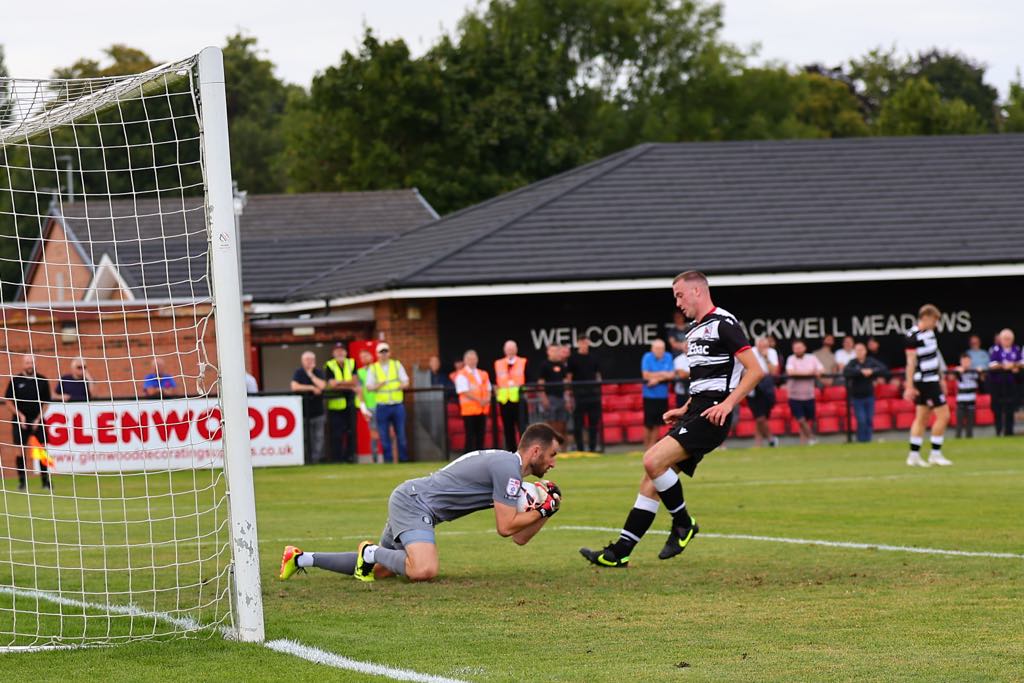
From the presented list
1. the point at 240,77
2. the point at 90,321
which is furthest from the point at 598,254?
the point at 240,77

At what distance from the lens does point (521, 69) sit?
179 ft

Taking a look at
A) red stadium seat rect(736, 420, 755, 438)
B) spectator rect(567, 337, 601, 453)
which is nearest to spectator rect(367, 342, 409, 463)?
spectator rect(567, 337, 601, 453)

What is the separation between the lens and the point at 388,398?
78.5ft

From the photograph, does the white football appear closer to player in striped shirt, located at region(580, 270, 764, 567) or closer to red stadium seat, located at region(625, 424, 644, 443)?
player in striped shirt, located at region(580, 270, 764, 567)

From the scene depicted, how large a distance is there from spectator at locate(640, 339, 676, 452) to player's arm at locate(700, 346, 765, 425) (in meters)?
14.2

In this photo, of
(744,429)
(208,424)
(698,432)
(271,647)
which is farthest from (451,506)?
(744,429)

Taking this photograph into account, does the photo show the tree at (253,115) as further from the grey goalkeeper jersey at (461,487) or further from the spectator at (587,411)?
the grey goalkeeper jersey at (461,487)

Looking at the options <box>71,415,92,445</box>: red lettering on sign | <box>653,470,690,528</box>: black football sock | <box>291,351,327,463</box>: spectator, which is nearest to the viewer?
<box>653,470,690,528</box>: black football sock

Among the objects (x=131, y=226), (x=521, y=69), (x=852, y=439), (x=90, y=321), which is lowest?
(x=852, y=439)

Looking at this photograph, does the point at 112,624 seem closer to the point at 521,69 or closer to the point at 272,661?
the point at 272,661

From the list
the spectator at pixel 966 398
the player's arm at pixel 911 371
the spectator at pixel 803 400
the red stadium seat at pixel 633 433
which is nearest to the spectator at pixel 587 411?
the red stadium seat at pixel 633 433

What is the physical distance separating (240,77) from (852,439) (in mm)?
54710

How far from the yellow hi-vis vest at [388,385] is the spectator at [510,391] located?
163 cm

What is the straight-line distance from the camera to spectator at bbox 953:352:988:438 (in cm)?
2586
